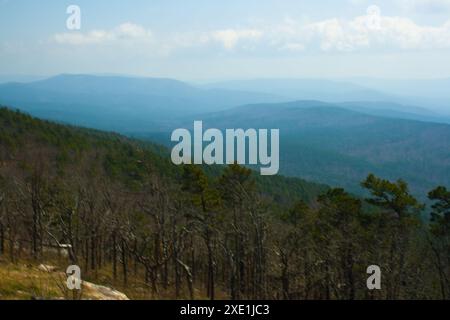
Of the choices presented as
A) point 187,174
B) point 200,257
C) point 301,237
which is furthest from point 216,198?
point 200,257

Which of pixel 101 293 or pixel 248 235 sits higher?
pixel 101 293

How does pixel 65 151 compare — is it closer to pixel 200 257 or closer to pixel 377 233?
pixel 200 257

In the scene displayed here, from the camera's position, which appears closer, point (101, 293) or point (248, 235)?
point (101, 293)

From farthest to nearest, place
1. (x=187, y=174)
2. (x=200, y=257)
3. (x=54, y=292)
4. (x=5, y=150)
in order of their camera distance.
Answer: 1. (x=5, y=150)
2. (x=200, y=257)
3. (x=187, y=174)
4. (x=54, y=292)

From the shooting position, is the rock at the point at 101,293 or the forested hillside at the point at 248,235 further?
the forested hillside at the point at 248,235

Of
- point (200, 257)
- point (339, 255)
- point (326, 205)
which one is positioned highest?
point (326, 205)

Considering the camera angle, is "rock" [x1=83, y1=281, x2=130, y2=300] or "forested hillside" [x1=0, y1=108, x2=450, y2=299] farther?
Answer: "forested hillside" [x1=0, y1=108, x2=450, y2=299]
